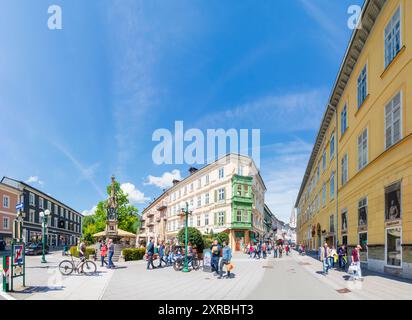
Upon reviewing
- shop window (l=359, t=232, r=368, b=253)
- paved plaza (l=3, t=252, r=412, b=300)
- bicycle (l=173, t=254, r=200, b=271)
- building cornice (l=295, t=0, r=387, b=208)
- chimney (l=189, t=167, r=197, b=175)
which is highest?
building cornice (l=295, t=0, r=387, b=208)

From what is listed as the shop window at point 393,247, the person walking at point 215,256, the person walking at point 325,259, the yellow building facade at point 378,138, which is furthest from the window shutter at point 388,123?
the person walking at point 215,256

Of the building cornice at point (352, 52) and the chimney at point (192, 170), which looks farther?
the chimney at point (192, 170)

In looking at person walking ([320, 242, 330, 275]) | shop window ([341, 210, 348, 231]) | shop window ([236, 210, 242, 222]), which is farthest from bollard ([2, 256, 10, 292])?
shop window ([236, 210, 242, 222])

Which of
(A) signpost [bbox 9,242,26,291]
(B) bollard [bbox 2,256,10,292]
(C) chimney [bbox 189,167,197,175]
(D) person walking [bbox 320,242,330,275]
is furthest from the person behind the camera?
(C) chimney [bbox 189,167,197,175]

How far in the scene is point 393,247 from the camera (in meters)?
14.1

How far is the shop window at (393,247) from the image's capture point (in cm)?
1352

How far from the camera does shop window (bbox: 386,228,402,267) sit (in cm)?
1352

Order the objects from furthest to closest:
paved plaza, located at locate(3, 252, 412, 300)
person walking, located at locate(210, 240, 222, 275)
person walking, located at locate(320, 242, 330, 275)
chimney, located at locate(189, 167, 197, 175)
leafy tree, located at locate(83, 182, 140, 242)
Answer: chimney, located at locate(189, 167, 197, 175) → leafy tree, located at locate(83, 182, 140, 242) → person walking, located at locate(320, 242, 330, 275) → person walking, located at locate(210, 240, 222, 275) → paved plaza, located at locate(3, 252, 412, 300)

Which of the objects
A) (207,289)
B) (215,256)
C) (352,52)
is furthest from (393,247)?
(352,52)

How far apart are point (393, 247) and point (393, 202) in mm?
1959

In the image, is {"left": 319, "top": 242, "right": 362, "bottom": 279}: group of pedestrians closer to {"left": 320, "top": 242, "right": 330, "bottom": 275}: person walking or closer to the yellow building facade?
{"left": 320, "top": 242, "right": 330, "bottom": 275}: person walking

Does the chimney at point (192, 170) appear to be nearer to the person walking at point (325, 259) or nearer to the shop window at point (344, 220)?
the shop window at point (344, 220)
